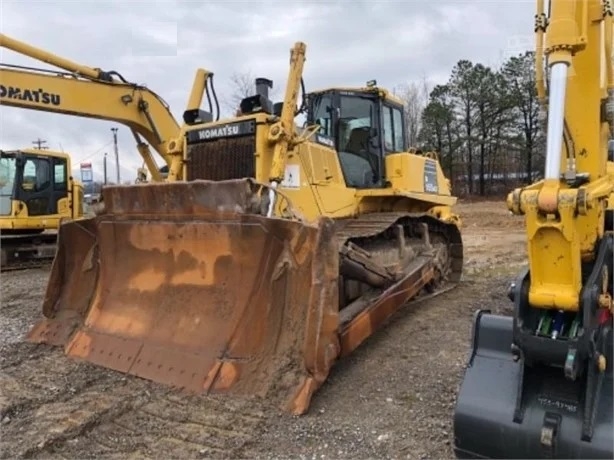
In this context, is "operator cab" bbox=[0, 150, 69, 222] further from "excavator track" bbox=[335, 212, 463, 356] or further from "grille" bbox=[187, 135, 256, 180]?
"excavator track" bbox=[335, 212, 463, 356]

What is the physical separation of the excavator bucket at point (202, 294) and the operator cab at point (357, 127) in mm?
2587

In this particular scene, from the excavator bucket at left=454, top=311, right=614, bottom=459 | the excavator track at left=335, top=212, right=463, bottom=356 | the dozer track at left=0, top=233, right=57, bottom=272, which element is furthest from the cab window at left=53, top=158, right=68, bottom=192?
the excavator bucket at left=454, top=311, right=614, bottom=459

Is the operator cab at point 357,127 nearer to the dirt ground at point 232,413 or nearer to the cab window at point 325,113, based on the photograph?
the cab window at point 325,113

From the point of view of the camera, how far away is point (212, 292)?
4262mm

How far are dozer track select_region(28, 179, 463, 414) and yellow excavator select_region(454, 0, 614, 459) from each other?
119 cm

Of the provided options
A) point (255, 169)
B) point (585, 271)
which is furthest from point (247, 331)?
point (585, 271)

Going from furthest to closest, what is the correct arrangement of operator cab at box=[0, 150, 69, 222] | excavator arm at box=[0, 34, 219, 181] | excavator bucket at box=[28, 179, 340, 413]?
operator cab at box=[0, 150, 69, 222], excavator arm at box=[0, 34, 219, 181], excavator bucket at box=[28, 179, 340, 413]

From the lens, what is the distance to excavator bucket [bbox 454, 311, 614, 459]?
8.37 feet

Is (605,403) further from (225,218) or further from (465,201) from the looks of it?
(465,201)

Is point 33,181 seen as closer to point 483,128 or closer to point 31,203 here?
point 31,203

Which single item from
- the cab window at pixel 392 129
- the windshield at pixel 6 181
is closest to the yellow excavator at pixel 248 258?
the cab window at pixel 392 129

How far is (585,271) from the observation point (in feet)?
9.16

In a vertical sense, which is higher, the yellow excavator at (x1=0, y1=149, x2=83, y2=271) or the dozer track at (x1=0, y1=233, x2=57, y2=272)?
the yellow excavator at (x1=0, y1=149, x2=83, y2=271)

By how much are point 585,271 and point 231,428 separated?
6.80 ft
